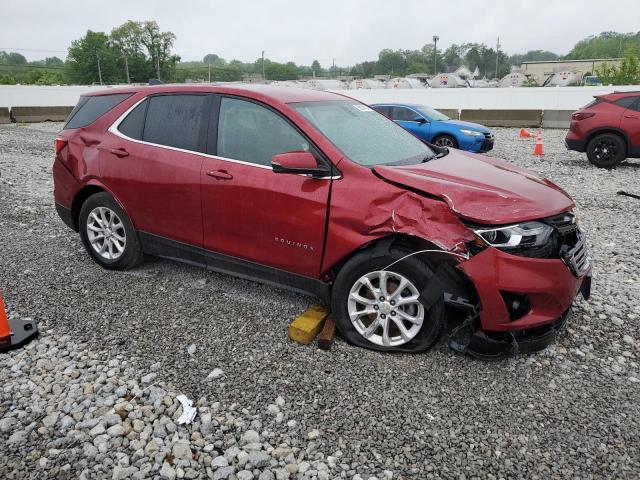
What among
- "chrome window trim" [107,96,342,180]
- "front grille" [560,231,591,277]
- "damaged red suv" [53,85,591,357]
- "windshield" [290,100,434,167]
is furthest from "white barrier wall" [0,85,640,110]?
"chrome window trim" [107,96,342,180]

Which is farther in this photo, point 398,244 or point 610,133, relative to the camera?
point 610,133

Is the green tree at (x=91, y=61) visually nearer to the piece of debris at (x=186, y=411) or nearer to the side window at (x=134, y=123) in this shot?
the side window at (x=134, y=123)

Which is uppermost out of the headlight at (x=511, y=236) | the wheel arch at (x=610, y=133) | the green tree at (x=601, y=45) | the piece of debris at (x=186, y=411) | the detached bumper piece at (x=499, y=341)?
the green tree at (x=601, y=45)

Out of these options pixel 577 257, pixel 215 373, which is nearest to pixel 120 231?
pixel 215 373

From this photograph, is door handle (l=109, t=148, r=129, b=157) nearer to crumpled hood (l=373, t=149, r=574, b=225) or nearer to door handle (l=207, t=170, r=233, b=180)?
door handle (l=207, t=170, r=233, b=180)

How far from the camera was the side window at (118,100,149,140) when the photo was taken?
433 cm

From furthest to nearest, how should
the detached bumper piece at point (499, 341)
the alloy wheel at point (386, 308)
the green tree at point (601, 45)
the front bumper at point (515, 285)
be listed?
the green tree at point (601, 45), the alloy wheel at point (386, 308), the detached bumper piece at point (499, 341), the front bumper at point (515, 285)

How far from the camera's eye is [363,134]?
3875mm

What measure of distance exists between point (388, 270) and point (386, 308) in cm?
28

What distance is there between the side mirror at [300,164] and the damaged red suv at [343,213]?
0.01m

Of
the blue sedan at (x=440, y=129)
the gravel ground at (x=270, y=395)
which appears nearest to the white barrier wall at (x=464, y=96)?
the blue sedan at (x=440, y=129)

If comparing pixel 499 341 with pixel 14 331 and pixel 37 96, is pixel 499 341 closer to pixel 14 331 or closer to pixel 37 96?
pixel 14 331

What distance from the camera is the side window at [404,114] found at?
12852mm

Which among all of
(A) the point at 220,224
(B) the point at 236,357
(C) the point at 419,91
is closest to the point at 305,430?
(B) the point at 236,357
